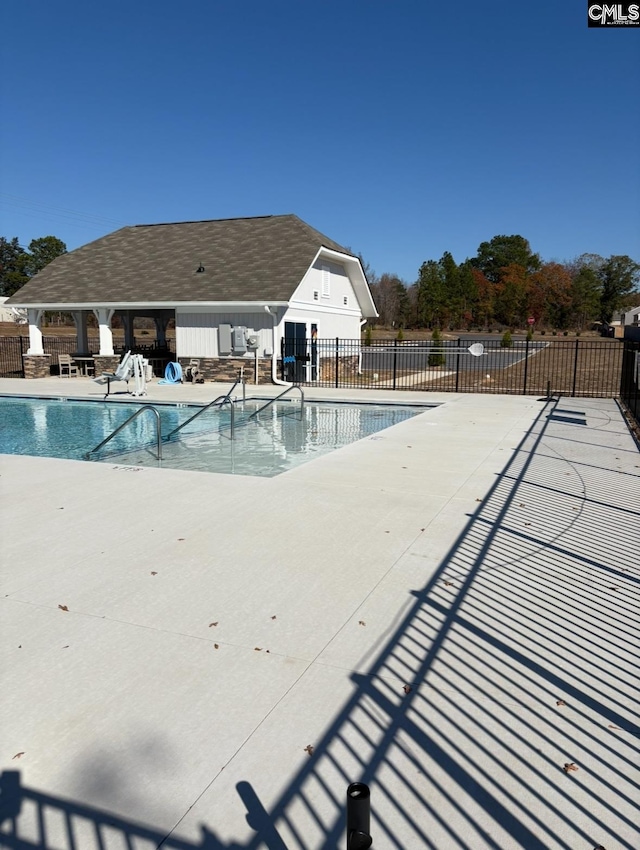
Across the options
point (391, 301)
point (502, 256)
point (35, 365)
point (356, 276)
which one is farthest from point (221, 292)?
point (502, 256)

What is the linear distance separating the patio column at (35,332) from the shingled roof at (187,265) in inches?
23.9

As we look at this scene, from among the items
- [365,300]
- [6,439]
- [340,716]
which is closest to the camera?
[340,716]

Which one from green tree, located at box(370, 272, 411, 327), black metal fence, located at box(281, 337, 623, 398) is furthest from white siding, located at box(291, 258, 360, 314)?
green tree, located at box(370, 272, 411, 327)

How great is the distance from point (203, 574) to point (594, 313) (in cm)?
9187

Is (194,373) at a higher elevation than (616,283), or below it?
below

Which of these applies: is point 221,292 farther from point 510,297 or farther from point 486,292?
point 486,292

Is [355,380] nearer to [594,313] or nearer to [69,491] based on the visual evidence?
[69,491]

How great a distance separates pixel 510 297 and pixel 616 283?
1665cm

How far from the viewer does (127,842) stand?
2324 millimetres

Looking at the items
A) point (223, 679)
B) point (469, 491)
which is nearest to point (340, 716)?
point (223, 679)

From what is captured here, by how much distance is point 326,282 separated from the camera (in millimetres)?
25219

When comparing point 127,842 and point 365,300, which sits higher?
point 365,300

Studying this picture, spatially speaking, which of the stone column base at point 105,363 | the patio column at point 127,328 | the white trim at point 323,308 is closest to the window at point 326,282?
the white trim at point 323,308

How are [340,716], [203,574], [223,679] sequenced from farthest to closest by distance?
[203,574], [223,679], [340,716]
